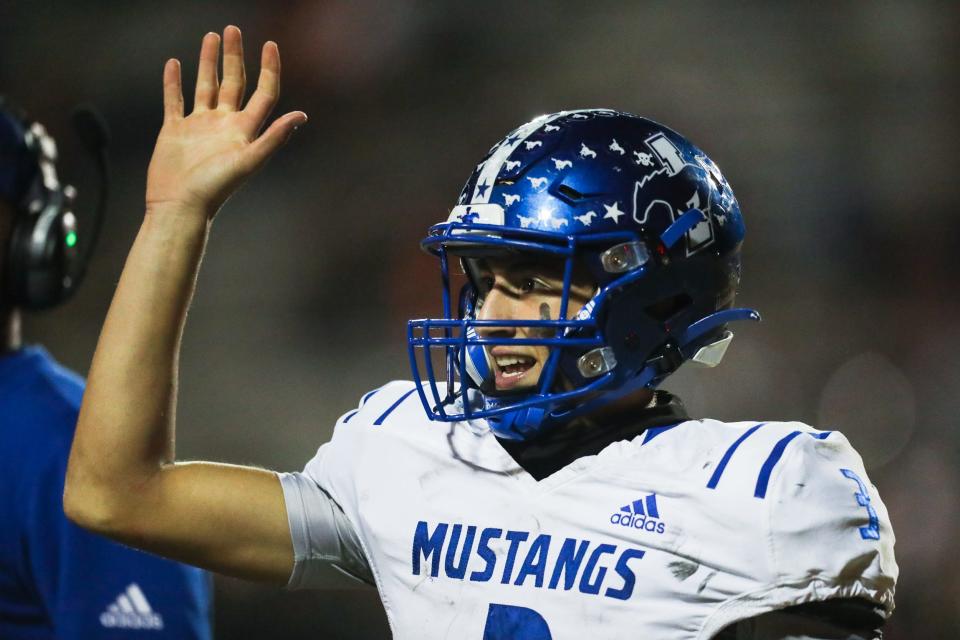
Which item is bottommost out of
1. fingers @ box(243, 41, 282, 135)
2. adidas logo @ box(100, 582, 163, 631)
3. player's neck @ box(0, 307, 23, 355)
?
adidas logo @ box(100, 582, 163, 631)

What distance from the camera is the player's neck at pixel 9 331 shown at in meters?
1.96

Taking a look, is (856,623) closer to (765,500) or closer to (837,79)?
(765,500)

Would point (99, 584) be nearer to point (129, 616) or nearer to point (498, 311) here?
point (129, 616)

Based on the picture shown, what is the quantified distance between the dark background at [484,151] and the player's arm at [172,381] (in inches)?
83.2

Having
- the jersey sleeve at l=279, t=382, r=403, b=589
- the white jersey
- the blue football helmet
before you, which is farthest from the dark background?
the blue football helmet

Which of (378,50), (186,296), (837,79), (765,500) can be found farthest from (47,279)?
(837,79)

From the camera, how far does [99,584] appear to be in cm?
163

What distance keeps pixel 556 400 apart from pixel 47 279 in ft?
3.44

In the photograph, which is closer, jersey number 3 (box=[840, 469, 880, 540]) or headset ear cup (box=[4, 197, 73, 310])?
jersey number 3 (box=[840, 469, 880, 540])

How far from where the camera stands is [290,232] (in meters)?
4.36

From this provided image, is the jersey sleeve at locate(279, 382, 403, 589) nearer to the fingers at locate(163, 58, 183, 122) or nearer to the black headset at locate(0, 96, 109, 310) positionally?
the fingers at locate(163, 58, 183, 122)

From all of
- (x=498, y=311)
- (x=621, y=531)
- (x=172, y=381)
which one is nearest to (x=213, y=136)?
(x=172, y=381)

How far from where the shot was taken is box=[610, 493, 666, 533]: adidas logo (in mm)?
1250

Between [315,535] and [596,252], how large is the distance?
48cm
